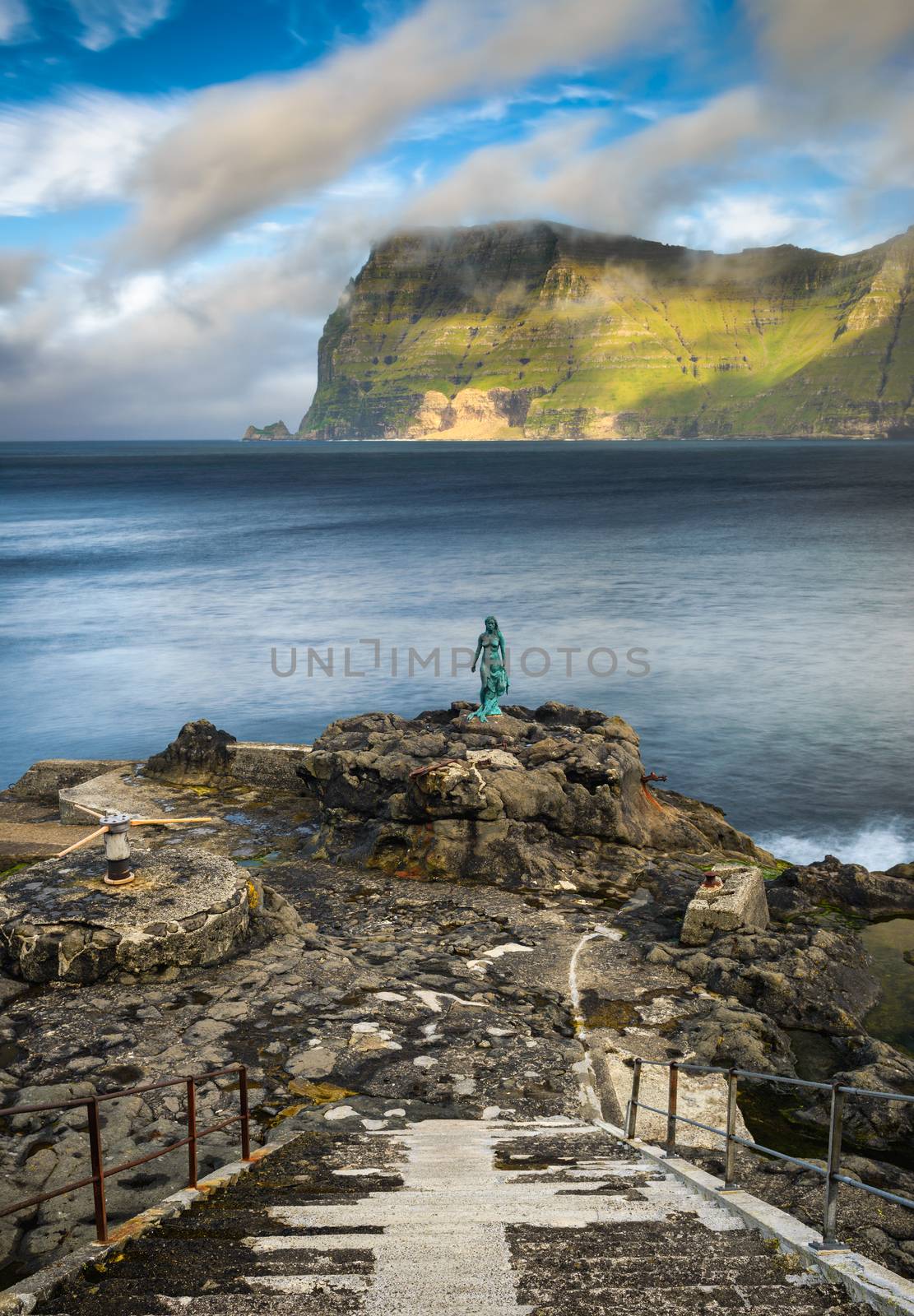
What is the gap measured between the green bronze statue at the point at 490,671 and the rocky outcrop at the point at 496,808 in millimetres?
432

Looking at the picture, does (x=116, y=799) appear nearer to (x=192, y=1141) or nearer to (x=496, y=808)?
(x=496, y=808)

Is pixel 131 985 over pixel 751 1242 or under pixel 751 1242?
under

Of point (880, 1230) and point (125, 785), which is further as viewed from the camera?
point (125, 785)

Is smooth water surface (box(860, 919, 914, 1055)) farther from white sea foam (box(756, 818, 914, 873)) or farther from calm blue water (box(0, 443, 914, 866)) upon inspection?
calm blue water (box(0, 443, 914, 866))

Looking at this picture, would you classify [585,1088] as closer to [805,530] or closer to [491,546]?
[491,546]

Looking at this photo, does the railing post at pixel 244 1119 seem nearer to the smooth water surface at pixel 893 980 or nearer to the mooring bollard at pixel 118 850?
the mooring bollard at pixel 118 850

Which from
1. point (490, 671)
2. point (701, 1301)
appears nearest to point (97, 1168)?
point (701, 1301)

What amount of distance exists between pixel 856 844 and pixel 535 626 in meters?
25.3

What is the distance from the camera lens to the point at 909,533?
7900cm

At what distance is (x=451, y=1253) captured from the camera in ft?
17.3

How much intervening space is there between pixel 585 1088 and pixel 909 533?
78.5 metres

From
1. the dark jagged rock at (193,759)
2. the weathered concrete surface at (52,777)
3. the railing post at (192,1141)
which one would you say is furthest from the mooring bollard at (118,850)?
the weathered concrete surface at (52,777)

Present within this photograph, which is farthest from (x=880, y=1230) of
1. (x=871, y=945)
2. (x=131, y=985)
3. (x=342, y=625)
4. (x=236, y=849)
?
(x=342, y=625)

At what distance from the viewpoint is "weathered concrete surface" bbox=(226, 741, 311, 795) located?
1959 centimetres
